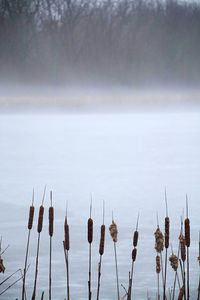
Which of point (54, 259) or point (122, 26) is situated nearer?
point (54, 259)

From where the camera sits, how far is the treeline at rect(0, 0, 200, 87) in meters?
7.09

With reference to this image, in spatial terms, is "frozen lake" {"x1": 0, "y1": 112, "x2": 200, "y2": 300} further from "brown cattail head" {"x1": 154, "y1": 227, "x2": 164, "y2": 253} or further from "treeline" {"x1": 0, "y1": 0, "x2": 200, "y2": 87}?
"brown cattail head" {"x1": 154, "y1": 227, "x2": 164, "y2": 253}

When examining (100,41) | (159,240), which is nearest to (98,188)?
(100,41)

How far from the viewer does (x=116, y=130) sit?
1187 cm

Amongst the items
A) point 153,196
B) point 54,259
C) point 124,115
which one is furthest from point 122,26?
point 124,115

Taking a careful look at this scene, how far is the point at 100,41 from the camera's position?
8141 millimetres

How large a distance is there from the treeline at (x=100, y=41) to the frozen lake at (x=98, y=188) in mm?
1125

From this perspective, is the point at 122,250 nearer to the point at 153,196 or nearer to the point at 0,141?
the point at 153,196

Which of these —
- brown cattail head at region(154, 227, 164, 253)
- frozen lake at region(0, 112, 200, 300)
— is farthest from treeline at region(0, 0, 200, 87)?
brown cattail head at region(154, 227, 164, 253)

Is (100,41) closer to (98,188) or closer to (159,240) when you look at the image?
(98,188)

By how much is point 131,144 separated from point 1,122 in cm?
486

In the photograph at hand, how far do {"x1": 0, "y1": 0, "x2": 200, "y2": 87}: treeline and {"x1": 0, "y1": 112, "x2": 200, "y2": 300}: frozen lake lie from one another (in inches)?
44.3

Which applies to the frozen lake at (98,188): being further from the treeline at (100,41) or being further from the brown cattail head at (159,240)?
the brown cattail head at (159,240)

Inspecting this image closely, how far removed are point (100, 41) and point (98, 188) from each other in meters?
3.60
